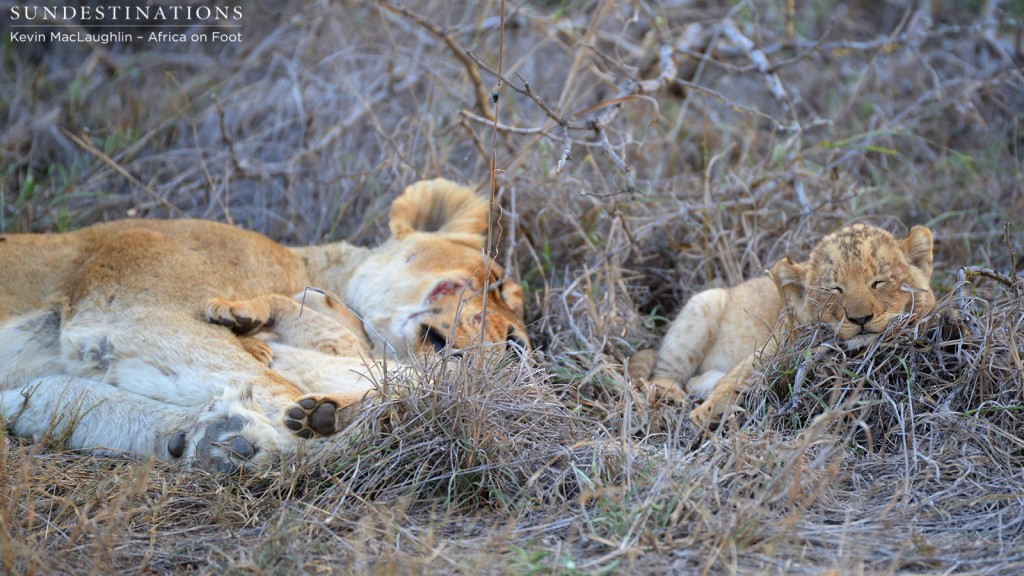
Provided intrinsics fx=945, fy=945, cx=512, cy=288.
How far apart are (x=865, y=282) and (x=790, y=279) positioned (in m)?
0.30

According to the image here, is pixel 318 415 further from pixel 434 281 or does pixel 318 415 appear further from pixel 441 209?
pixel 441 209

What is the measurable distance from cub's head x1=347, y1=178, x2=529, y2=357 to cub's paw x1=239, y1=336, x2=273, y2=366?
478 mm

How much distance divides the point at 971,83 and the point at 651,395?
12.0ft

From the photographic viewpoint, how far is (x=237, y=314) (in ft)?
11.1

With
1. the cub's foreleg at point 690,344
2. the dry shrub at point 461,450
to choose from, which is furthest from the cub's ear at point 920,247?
the dry shrub at point 461,450

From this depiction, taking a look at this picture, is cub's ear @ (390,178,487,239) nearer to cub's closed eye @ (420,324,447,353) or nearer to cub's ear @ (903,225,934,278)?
→ cub's closed eye @ (420,324,447,353)

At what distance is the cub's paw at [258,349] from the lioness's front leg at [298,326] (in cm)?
7

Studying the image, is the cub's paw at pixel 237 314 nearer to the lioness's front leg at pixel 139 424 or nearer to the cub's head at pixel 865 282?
the lioness's front leg at pixel 139 424

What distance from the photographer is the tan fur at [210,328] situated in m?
3.08

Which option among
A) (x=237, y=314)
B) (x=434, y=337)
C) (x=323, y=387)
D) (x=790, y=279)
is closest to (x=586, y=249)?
(x=434, y=337)

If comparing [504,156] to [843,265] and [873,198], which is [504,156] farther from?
[843,265]

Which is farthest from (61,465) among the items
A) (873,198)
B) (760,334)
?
(873,198)

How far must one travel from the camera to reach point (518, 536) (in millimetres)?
2529

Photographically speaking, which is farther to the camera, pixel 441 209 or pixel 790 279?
pixel 441 209
